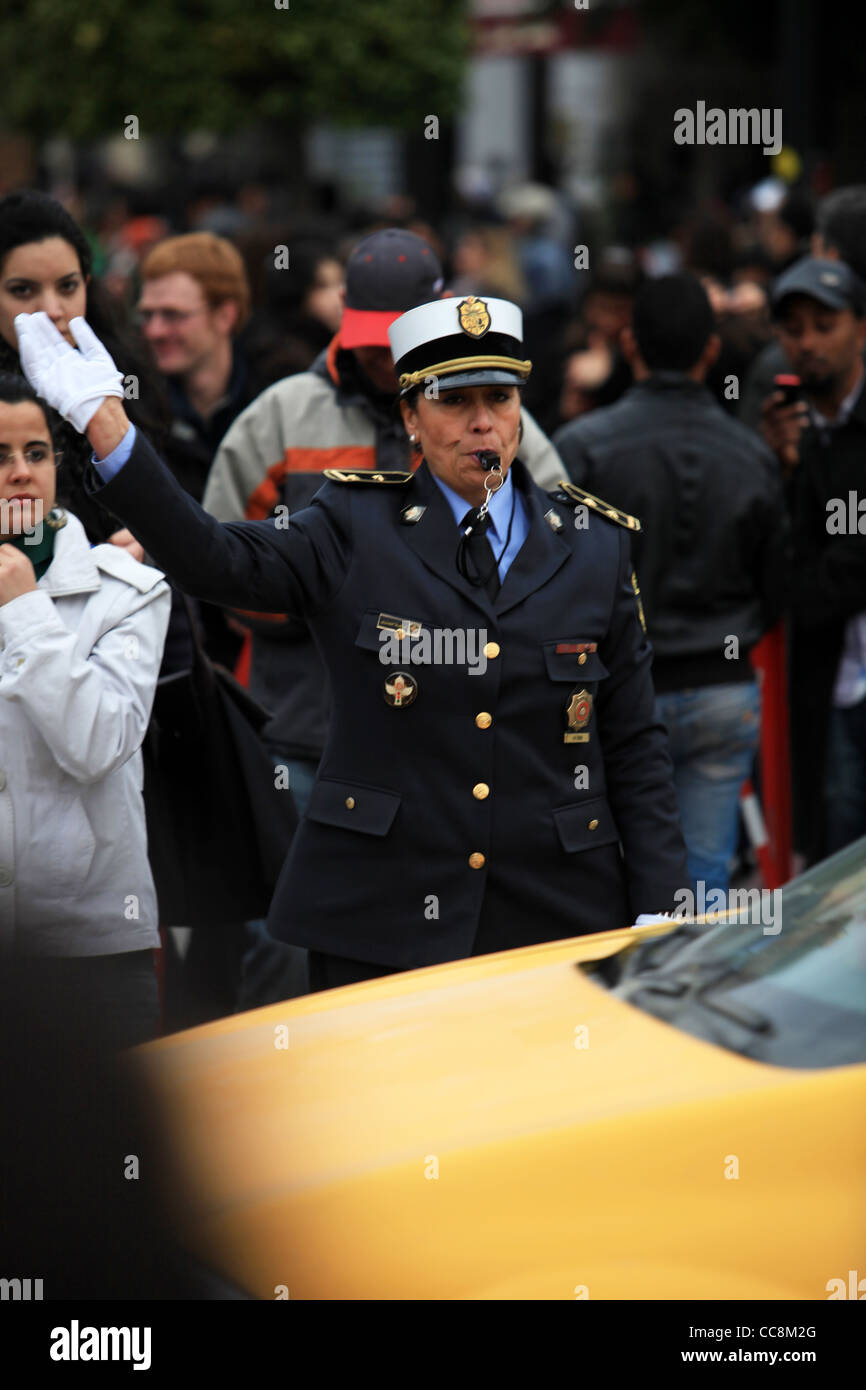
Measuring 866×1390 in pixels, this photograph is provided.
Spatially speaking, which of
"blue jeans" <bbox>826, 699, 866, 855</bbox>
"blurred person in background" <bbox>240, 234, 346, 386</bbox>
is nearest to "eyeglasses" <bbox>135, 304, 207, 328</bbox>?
"blurred person in background" <bbox>240, 234, 346, 386</bbox>

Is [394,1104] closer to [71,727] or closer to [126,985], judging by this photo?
[71,727]

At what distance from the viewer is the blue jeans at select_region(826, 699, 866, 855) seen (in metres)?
5.69

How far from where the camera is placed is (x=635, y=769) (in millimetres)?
3750

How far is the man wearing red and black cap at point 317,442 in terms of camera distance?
4.74 m

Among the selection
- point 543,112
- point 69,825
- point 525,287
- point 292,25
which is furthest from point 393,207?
point 543,112

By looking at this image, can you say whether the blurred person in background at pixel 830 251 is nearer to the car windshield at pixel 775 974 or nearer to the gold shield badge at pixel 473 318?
the gold shield badge at pixel 473 318

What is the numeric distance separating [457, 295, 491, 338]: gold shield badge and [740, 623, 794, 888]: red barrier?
3.01m

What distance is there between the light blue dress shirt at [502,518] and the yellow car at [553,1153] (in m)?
1.05

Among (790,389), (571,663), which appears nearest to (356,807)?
(571,663)

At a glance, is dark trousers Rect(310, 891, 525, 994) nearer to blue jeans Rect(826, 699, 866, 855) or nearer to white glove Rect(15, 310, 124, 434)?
white glove Rect(15, 310, 124, 434)

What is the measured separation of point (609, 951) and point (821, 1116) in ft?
2.46

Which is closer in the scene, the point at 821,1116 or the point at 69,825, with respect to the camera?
the point at 821,1116
